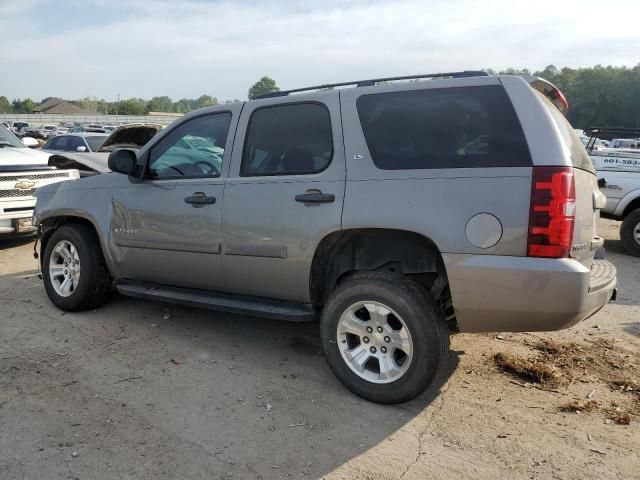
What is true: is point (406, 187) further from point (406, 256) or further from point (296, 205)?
point (296, 205)

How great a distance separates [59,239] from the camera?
5.00m

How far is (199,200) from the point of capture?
4.03 meters

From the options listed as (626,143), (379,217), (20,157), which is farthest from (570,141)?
(626,143)

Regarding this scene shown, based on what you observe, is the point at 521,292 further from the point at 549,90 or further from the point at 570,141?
→ the point at 549,90

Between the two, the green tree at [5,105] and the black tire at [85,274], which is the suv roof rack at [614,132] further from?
the green tree at [5,105]

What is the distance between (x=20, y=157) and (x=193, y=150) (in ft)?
16.0

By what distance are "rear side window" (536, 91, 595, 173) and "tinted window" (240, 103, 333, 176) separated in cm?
138

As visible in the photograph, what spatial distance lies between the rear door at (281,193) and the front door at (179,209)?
0.48 feet

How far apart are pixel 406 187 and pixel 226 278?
1571 millimetres

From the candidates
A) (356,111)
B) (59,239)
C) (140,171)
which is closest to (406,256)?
(356,111)

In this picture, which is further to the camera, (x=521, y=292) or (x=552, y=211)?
(x=521, y=292)

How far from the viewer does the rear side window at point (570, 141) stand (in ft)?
10.2

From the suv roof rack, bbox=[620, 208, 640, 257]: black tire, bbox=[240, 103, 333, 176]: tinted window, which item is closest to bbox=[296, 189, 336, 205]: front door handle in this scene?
bbox=[240, 103, 333, 176]: tinted window

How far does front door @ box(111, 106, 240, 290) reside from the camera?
403 cm
